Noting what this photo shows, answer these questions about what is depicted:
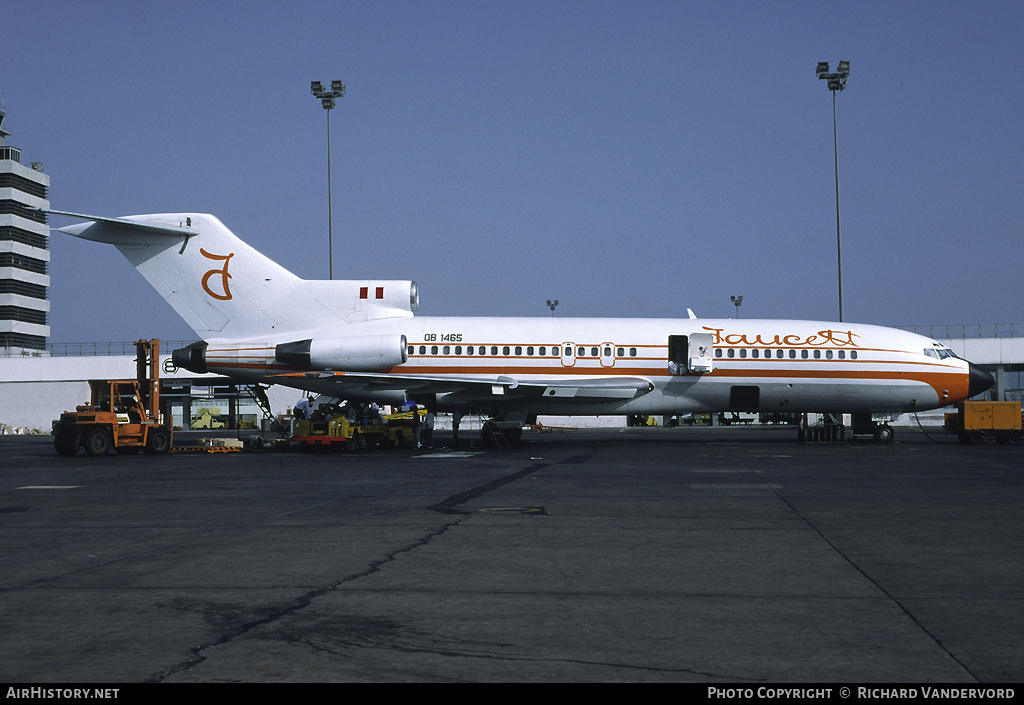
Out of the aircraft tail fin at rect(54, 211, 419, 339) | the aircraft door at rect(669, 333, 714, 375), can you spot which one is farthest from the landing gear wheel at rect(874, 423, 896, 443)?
the aircraft tail fin at rect(54, 211, 419, 339)

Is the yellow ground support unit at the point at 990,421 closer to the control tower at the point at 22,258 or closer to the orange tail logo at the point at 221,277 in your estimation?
the orange tail logo at the point at 221,277

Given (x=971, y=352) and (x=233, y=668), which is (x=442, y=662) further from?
(x=971, y=352)

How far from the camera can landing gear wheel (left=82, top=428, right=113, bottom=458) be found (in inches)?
1081

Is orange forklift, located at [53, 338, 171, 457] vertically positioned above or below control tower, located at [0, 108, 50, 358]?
below

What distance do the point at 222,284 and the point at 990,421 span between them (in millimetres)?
27365

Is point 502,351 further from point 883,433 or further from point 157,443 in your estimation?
point 883,433

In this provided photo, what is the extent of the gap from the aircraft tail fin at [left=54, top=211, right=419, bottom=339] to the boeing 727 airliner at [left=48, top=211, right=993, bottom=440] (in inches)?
1.4

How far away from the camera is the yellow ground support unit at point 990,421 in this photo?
106 feet

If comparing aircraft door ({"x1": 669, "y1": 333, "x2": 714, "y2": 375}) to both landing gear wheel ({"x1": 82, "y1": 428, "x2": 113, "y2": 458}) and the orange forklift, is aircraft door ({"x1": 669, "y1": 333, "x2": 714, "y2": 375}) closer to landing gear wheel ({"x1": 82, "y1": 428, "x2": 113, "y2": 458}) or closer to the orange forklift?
the orange forklift

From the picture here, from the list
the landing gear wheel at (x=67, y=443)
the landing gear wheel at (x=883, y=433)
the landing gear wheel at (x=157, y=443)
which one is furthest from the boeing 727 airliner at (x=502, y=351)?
the landing gear wheel at (x=67, y=443)

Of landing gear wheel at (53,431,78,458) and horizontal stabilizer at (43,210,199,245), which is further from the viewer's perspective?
horizontal stabilizer at (43,210,199,245)

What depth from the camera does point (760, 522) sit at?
36.6ft

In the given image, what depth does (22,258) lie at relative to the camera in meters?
112

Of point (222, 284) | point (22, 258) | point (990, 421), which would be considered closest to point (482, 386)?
point (222, 284)
